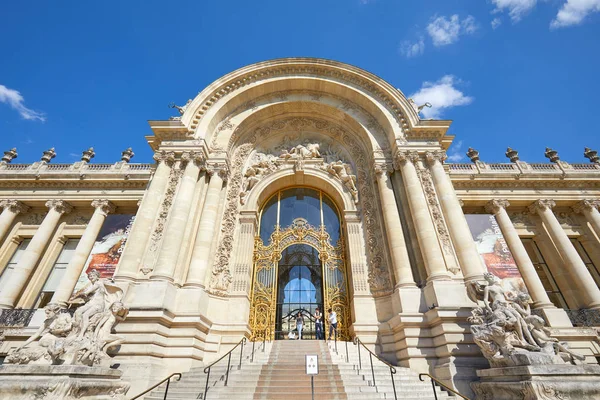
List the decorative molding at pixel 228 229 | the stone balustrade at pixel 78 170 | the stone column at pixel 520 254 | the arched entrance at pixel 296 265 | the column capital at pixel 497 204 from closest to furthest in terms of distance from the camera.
→ 1. the decorative molding at pixel 228 229
2. the arched entrance at pixel 296 265
3. the stone column at pixel 520 254
4. the column capital at pixel 497 204
5. the stone balustrade at pixel 78 170

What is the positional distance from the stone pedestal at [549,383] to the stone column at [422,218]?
324cm

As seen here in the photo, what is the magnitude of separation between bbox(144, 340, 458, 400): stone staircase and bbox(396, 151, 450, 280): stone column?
317 cm

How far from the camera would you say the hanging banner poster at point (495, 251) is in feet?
41.5

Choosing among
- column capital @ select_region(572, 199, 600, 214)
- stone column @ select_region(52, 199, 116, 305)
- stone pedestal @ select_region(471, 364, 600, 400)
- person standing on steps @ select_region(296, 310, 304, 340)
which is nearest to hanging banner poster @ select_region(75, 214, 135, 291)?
stone column @ select_region(52, 199, 116, 305)

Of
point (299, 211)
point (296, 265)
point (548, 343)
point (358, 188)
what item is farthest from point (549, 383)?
point (299, 211)

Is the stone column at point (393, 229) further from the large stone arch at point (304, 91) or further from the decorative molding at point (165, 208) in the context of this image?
the decorative molding at point (165, 208)

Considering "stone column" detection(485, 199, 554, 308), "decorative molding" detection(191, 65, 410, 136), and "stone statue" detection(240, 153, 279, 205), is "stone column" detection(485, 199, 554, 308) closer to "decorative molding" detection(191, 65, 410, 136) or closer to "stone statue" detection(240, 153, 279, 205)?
"decorative molding" detection(191, 65, 410, 136)

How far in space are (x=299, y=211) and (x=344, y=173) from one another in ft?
8.98

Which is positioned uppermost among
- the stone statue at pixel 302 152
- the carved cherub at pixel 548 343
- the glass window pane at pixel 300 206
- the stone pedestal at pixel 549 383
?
the stone statue at pixel 302 152

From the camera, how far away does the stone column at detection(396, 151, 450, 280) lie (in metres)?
8.95

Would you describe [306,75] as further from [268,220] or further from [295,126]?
[268,220]

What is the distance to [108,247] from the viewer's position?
13680 millimetres

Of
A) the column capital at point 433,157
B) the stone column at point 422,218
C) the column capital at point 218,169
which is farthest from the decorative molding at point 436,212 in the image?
the column capital at point 218,169

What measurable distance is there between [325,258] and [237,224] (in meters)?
3.99
